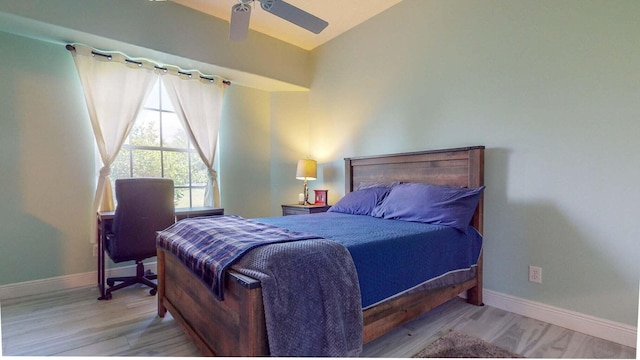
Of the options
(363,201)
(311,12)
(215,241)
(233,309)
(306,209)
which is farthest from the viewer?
(306,209)

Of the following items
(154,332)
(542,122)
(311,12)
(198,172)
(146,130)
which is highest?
(311,12)

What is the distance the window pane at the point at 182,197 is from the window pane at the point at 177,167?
0.24 ft

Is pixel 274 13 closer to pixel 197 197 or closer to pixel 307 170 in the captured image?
pixel 307 170

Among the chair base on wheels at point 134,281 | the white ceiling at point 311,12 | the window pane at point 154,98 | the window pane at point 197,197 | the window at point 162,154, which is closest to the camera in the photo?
the chair base on wheels at point 134,281

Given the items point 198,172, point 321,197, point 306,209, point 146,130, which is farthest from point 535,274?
point 146,130

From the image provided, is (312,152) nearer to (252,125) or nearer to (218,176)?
(252,125)

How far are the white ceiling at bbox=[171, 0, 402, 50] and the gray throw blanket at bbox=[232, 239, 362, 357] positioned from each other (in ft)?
8.95

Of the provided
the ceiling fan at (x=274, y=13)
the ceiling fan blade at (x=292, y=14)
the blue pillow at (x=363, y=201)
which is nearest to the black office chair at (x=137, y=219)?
the ceiling fan at (x=274, y=13)

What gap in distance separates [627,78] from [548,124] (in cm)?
46

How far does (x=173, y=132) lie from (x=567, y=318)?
4046 mm

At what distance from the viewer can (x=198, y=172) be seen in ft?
12.1

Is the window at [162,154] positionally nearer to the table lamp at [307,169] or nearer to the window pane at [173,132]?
the window pane at [173,132]

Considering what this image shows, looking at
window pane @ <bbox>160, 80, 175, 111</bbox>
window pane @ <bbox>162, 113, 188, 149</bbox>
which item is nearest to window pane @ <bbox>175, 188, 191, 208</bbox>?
window pane @ <bbox>162, 113, 188, 149</bbox>

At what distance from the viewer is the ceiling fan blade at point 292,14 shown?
2.01 m
